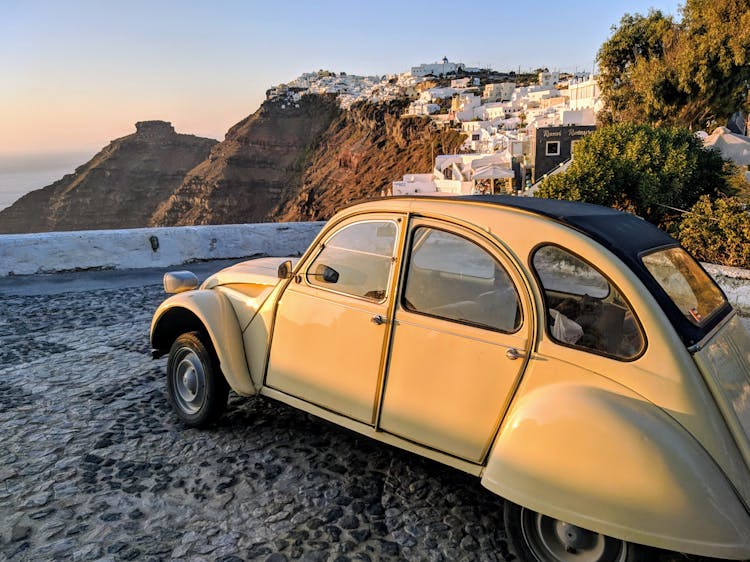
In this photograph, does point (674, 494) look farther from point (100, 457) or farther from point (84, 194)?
point (84, 194)

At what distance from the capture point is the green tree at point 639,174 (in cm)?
911

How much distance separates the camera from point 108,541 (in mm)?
2877

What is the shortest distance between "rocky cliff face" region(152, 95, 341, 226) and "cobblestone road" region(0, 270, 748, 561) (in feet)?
385

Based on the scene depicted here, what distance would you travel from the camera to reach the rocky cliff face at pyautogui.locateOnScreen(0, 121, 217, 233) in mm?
150250

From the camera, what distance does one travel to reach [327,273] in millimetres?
3482

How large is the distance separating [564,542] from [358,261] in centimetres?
179

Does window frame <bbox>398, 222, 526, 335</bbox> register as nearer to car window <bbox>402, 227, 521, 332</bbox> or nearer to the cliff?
car window <bbox>402, 227, 521, 332</bbox>

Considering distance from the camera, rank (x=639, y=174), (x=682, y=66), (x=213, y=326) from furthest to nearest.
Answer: (x=682, y=66)
(x=639, y=174)
(x=213, y=326)

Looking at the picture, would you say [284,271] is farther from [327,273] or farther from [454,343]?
[454,343]

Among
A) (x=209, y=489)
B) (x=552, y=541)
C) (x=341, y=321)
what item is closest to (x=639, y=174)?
(x=341, y=321)

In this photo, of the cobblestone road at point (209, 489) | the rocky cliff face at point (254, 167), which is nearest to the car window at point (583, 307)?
the cobblestone road at point (209, 489)

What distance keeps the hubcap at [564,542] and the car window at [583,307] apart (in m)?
0.78

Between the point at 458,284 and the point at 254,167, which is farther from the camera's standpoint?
the point at 254,167

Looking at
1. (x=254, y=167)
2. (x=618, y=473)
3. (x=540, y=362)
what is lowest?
(x=618, y=473)
